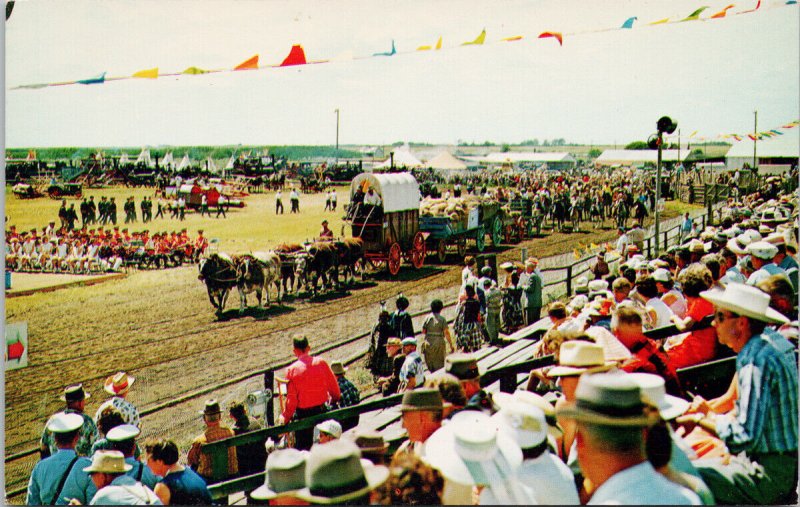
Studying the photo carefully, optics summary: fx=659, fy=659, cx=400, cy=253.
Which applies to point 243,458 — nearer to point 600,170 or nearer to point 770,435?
point 770,435

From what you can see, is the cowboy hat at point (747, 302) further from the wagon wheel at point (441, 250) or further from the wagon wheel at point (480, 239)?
the wagon wheel at point (480, 239)

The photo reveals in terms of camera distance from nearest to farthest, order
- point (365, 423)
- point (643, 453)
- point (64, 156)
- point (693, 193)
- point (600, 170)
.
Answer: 1. point (643, 453)
2. point (365, 423)
3. point (64, 156)
4. point (693, 193)
5. point (600, 170)

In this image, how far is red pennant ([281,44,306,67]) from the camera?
6859 mm

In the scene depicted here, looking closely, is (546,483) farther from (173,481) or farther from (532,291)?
(532,291)

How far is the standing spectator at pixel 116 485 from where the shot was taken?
139 inches

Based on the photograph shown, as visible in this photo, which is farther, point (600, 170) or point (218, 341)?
point (600, 170)

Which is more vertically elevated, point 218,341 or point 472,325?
point 472,325

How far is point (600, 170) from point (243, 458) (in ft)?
144

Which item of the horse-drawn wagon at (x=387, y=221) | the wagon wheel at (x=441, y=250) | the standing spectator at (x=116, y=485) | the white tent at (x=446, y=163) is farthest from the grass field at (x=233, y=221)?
the standing spectator at (x=116, y=485)

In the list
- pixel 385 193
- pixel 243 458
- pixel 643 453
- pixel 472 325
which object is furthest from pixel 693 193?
pixel 643 453

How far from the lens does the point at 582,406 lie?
2.35 meters

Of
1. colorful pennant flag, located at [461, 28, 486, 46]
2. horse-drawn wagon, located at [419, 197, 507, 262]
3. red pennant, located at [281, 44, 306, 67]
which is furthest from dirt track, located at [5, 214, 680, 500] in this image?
colorful pennant flag, located at [461, 28, 486, 46]

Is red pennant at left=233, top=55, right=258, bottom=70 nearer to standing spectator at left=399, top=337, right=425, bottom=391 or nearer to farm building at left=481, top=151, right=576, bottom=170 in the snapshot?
standing spectator at left=399, top=337, right=425, bottom=391

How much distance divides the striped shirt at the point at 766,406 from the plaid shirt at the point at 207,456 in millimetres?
3886
